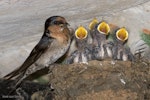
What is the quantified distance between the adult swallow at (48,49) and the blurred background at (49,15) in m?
0.12

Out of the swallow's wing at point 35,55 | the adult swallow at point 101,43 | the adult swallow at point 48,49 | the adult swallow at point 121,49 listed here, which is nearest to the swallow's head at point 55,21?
the adult swallow at point 48,49

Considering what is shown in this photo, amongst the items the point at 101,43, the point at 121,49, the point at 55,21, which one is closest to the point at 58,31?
the point at 55,21

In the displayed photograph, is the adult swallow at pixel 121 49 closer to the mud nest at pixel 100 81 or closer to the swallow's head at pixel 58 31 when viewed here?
the mud nest at pixel 100 81

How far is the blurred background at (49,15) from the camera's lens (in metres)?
4.00

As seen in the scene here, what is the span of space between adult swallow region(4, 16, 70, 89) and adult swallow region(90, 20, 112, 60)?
0.81 ft

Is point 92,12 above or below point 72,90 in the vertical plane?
above

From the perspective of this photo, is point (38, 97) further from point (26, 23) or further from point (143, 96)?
point (143, 96)

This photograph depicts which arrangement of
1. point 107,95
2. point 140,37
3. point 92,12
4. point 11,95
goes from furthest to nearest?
point 140,37 → point 92,12 → point 11,95 → point 107,95

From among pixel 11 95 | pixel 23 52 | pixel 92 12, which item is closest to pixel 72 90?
pixel 11 95

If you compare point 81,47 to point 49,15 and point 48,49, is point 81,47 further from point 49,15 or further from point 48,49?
point 49,15

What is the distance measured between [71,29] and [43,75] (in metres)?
0.67

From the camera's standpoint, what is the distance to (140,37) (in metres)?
5.20

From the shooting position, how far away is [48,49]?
457cm

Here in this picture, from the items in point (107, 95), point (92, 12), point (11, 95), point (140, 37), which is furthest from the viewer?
point (140, 37)
